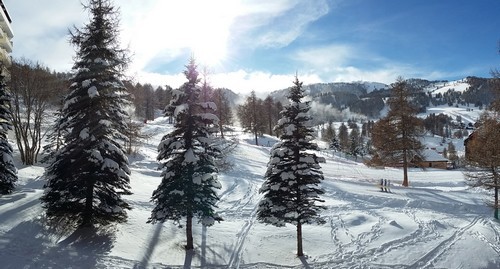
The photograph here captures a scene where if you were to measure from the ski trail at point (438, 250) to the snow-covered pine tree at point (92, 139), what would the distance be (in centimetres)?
1401

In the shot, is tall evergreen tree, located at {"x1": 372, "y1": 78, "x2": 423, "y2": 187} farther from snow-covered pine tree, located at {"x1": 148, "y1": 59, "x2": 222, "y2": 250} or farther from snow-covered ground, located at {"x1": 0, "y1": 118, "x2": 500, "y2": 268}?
snow-covered pine tree, located at {"x1": 148, "y1": 59, "x2": 222, "y2": 250}

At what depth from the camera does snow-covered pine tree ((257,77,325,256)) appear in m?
15.5

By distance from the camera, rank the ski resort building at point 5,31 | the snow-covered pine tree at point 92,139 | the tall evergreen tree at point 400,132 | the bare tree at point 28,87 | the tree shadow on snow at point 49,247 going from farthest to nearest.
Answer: the ski resort building at point 5,31 < the tall evergreen tree at point 400,132 < the bare tree at point 28,87 < the snow-covered pine tree at point 92,139 < the tree shadow on snow at point 49,247

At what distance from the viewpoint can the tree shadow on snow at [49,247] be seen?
11.6 metres

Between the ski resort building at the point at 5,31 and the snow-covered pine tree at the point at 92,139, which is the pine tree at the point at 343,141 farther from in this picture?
the snow-covered pine tree at the point at 92,139

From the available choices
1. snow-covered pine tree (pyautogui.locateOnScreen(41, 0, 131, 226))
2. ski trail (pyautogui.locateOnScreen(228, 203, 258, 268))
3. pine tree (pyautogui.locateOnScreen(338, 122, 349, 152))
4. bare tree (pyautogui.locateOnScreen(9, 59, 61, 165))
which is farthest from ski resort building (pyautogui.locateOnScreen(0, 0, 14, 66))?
pine tree (pyautogui.locateOnScreen(338, 122, 349, 152))

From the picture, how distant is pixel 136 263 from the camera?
43.2 feet

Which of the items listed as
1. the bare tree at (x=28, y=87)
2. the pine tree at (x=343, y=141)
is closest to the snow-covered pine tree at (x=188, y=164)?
the bare tree at (x=28, y=87)

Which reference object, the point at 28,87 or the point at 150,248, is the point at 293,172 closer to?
the point at 150,248

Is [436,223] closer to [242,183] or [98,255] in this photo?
[242,183]

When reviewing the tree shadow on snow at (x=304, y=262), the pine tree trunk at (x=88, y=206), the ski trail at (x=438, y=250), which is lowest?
the ski trail at (x=438, y=250)

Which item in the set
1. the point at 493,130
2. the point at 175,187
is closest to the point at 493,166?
the point at 493,130

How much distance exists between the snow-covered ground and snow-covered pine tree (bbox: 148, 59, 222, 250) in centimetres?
176

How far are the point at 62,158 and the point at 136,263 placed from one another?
557 centimetres
